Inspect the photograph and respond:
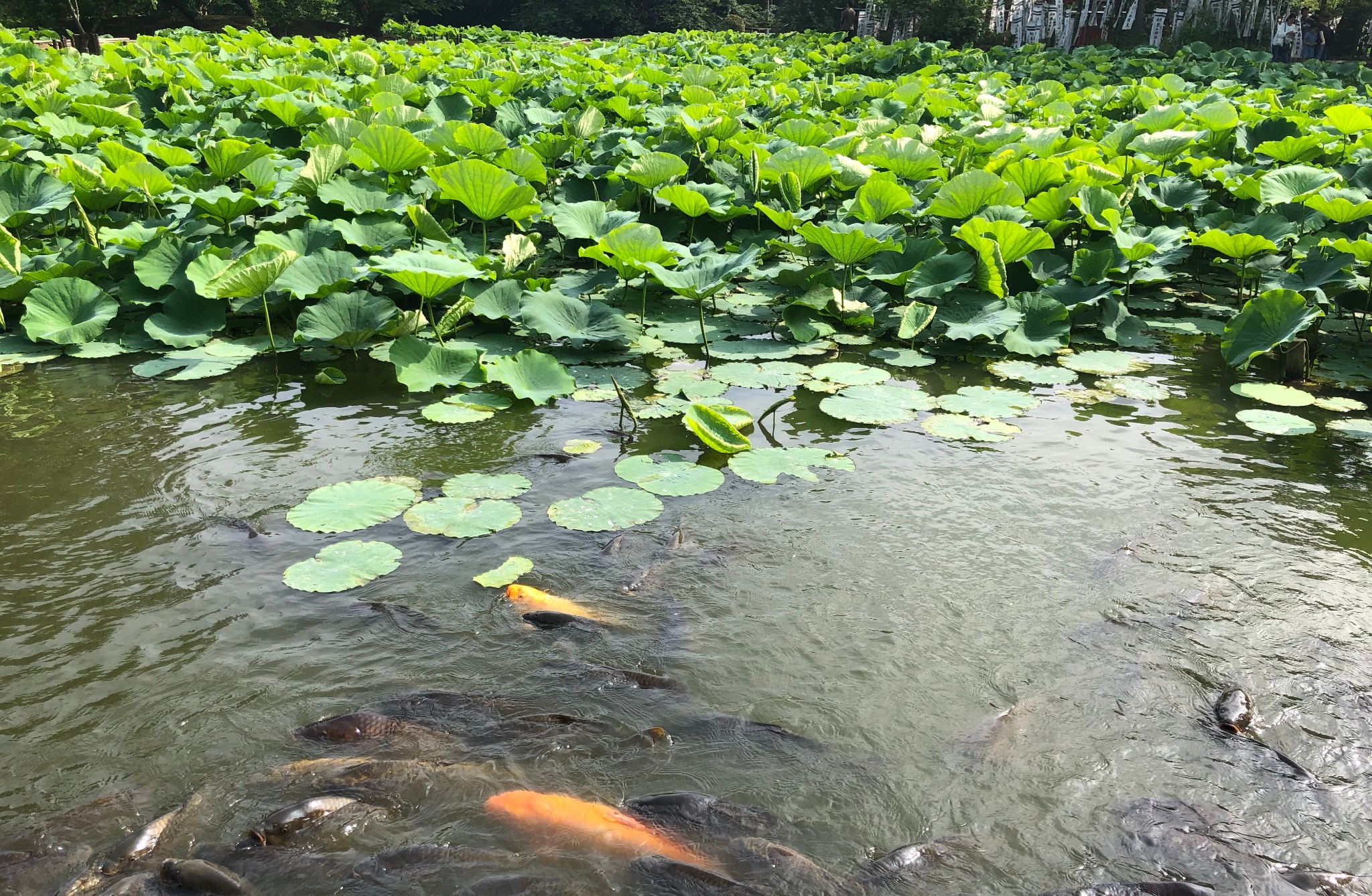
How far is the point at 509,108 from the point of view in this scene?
7.63 meters

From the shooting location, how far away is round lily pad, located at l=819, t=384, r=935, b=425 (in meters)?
3.73

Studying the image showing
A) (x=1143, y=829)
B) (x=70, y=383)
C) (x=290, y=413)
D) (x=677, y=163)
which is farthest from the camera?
(x=677, y=163)

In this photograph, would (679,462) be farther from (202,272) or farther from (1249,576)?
(202,272)

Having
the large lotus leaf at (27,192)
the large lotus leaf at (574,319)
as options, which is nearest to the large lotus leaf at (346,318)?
the large lotus leaf at (574,319)

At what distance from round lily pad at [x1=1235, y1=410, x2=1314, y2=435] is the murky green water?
0.21 feet

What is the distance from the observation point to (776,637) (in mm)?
2420

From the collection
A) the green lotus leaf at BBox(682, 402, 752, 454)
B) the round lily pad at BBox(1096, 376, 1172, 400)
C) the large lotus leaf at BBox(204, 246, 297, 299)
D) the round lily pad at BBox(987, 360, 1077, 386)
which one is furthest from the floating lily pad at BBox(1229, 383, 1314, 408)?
the large lotus leaf at BBox(204, 246, 297, 299)

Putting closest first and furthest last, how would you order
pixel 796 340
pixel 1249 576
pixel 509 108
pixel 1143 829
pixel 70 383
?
pixel 1143 829
pixel 1249 576
pixel 70 383
pixel 796 340
pixel 509 108

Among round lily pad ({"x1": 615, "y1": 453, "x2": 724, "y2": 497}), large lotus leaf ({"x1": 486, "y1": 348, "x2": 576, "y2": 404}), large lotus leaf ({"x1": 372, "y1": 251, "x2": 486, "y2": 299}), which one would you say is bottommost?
round lily pad ({"x1": 615, "y1": 453, "x2": 724, "y2": 497})

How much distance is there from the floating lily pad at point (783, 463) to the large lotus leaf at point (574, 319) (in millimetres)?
1087

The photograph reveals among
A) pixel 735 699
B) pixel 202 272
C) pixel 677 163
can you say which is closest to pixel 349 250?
pixel 202 272

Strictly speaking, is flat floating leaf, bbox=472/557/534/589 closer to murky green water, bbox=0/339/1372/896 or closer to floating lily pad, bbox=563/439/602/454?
murky green water, bbox=0/339/1372/896

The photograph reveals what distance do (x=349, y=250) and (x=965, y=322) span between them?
3092mm

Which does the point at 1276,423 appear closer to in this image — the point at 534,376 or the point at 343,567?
the point at 534,376
